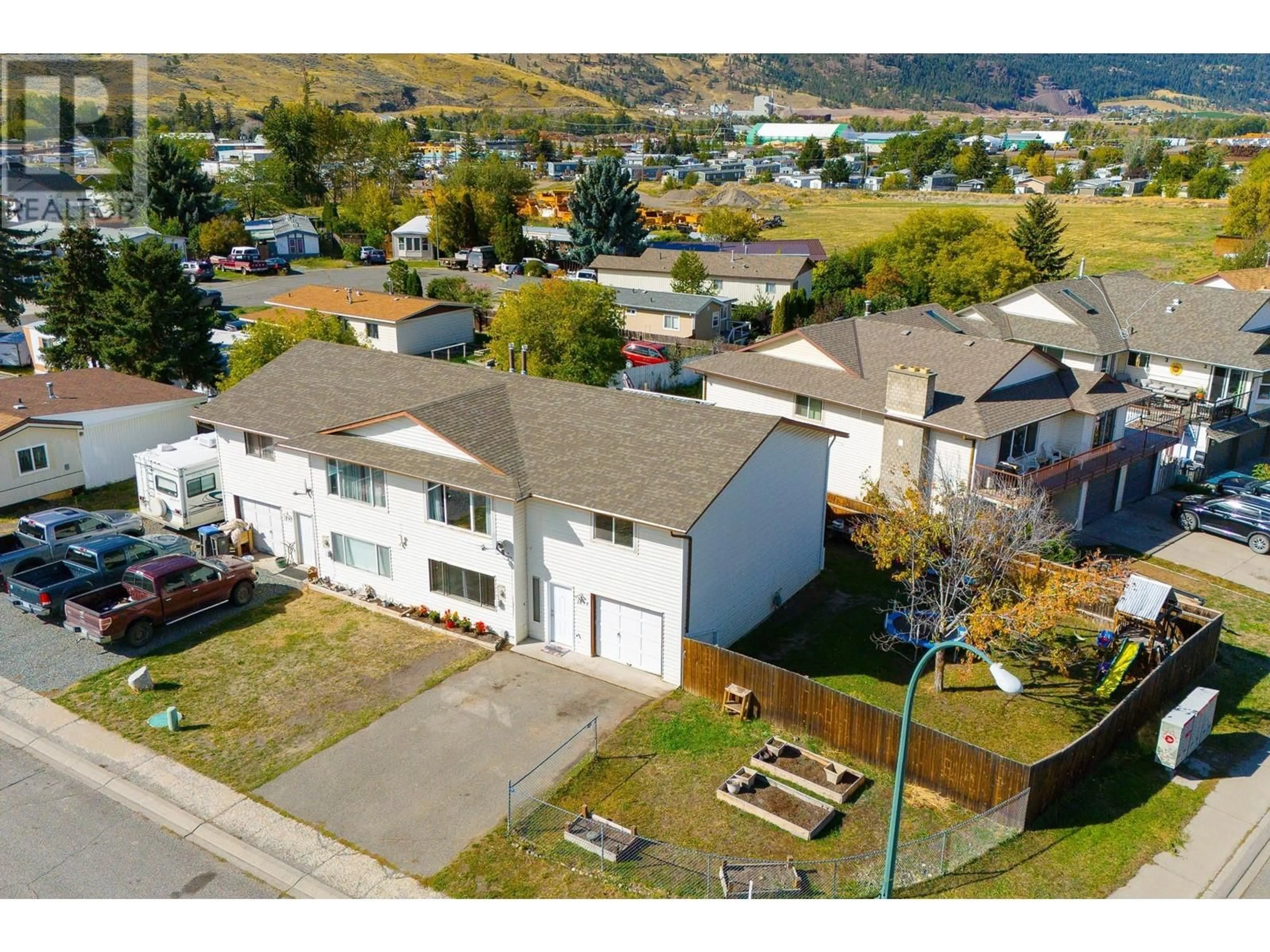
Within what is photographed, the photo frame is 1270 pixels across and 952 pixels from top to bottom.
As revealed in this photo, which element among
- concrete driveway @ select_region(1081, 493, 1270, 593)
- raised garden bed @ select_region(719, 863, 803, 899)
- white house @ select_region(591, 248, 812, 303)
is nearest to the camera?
raised garden bed @ select_region(719, 863, 803, 899)

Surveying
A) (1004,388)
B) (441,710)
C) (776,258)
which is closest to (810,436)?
(1004,388)

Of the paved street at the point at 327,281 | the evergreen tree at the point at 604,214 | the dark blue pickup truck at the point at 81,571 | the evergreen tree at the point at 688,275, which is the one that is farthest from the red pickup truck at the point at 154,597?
the evergreen tree at the point at 604,214

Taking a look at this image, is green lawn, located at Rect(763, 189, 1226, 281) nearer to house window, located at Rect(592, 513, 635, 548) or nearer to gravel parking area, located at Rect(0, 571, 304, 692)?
house window, located at Rect(592, 513, 635, 548)

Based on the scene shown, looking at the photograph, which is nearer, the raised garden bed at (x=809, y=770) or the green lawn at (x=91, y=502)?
the raised garden bed at (x=809, y=770)

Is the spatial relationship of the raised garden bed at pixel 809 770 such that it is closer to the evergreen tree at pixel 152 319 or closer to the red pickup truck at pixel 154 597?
the red pickup truck at pixel 154 597

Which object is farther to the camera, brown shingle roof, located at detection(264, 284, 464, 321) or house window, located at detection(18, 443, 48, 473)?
brown shingle roof, located at detection(264, 284, 464, 321)

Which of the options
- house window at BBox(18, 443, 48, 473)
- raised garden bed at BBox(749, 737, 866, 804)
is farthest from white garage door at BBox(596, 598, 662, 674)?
house window at BBox(18, 443, 48, 473)

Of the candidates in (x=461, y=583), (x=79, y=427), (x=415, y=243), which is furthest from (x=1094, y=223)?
(x=79, y=427)
